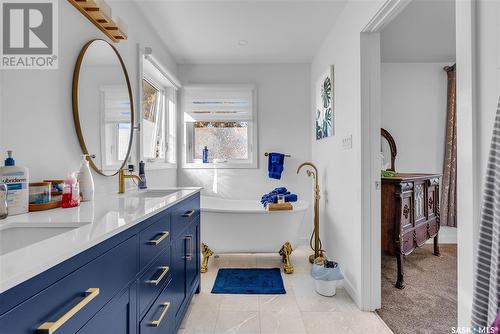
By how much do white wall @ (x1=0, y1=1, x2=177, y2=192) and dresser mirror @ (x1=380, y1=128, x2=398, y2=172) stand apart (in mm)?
3070

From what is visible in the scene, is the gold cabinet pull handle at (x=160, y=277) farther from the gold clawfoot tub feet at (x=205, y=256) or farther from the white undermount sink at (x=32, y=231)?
the gold clawfoot tub feet at (x=205, y=256)

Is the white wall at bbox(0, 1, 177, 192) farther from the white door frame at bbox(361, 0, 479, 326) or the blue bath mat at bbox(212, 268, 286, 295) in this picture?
the white door frame at bbox(361, 0, 479, 326)

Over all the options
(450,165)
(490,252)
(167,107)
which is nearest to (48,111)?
(490,252)

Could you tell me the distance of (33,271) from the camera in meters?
0.54

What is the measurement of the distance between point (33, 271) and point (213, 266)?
242 cm

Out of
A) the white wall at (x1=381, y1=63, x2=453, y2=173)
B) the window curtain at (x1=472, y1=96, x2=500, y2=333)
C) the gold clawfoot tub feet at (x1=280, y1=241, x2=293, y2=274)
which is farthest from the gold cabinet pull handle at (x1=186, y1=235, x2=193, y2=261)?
the white wall at (x1=381, y1=63, x2=453, y2=173)

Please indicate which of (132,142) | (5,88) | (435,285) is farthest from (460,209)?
(132,142)

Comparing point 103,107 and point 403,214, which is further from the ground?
point 103,107

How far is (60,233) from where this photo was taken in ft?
2.95

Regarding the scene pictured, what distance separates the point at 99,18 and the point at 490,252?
7.17 feet

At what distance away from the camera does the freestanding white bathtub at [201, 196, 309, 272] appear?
2.66 metres

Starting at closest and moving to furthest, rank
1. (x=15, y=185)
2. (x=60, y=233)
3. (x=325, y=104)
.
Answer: (x=60, y=233) → (x=15, y=185) → (x=325, y=104)

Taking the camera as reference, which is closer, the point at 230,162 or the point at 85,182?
the point at 85,182

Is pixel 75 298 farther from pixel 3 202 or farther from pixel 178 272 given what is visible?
pixel 178 272
